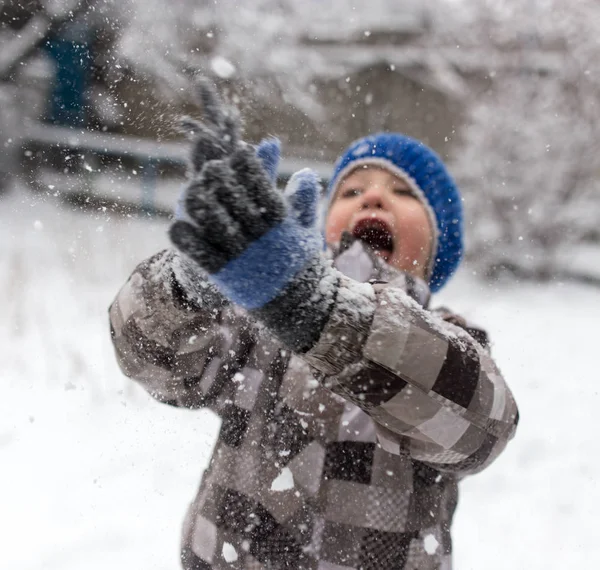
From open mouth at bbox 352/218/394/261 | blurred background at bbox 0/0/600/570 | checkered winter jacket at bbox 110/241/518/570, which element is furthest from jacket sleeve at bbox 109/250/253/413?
open mouth at bbox 352/218/394/261

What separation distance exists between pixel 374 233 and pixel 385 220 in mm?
40

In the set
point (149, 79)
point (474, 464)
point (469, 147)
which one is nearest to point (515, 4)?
point (469, 147)

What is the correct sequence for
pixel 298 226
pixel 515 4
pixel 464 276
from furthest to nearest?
pixel 515 4
pixel 464 276
pixel 298 226

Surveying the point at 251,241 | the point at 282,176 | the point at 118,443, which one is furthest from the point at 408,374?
the point at 118,443

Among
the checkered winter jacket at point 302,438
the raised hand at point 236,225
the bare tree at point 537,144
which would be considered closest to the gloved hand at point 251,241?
the raised hand at point 236,225

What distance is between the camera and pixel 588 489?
2521mm

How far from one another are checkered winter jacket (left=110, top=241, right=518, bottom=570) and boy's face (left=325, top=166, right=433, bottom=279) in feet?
0.62

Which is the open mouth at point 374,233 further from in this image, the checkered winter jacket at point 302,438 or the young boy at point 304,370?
the checkered winter jacket at point 302,438

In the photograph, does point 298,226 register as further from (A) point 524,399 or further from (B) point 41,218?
(B) point 41,218

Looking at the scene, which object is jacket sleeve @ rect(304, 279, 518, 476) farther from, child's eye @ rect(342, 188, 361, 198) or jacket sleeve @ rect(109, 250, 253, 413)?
child's eye @ rect(342, 188, 361, 198)

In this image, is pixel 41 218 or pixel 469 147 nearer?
pixel 41 218

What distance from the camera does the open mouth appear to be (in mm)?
1103

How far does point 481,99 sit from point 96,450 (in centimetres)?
591

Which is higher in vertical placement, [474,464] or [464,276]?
[464,276]
